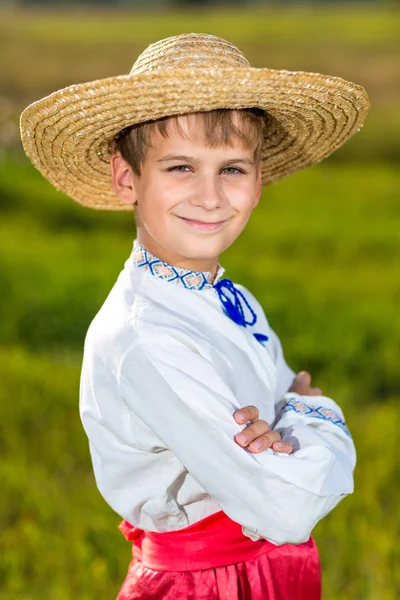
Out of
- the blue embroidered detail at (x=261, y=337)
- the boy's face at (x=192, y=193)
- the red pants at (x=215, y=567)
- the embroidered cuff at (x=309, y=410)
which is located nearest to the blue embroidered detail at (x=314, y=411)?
the embroidered cuff at (x=309, y=410)

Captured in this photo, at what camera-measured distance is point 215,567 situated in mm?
2236

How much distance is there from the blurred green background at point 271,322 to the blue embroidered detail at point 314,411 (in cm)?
141

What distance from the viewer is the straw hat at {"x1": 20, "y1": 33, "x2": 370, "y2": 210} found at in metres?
2.04

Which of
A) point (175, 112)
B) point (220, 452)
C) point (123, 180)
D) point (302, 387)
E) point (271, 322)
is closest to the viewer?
point (220, 452)

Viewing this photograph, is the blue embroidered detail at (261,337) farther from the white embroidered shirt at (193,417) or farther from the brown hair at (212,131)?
the brown hair at (212,131)

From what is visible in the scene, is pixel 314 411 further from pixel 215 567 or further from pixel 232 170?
pixel 232 170

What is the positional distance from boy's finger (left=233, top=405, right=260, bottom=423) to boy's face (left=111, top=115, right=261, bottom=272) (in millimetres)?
374

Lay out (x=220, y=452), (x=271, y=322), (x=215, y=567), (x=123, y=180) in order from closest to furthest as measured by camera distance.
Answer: (x=220, y=452)
(x=215, y=567)
(x=123, y=180)
(x=271, y=322)

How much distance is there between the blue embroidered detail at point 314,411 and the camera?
2254 millimetres

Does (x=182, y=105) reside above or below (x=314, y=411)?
above

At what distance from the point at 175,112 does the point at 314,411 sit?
2.45 feet

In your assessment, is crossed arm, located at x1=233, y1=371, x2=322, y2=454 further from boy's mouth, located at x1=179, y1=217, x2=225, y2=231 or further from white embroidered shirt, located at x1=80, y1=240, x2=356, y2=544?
boy's mouth, located at x1=179, y1=217, x2=225, y2=231

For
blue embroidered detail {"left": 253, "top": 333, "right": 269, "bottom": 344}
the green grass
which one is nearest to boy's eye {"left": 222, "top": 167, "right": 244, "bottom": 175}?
blue embroidered detail {"left": 253, "top": 333, "right": 269, "bottom": 344}

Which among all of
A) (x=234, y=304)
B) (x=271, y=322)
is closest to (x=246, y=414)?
(x=234, y=304)
